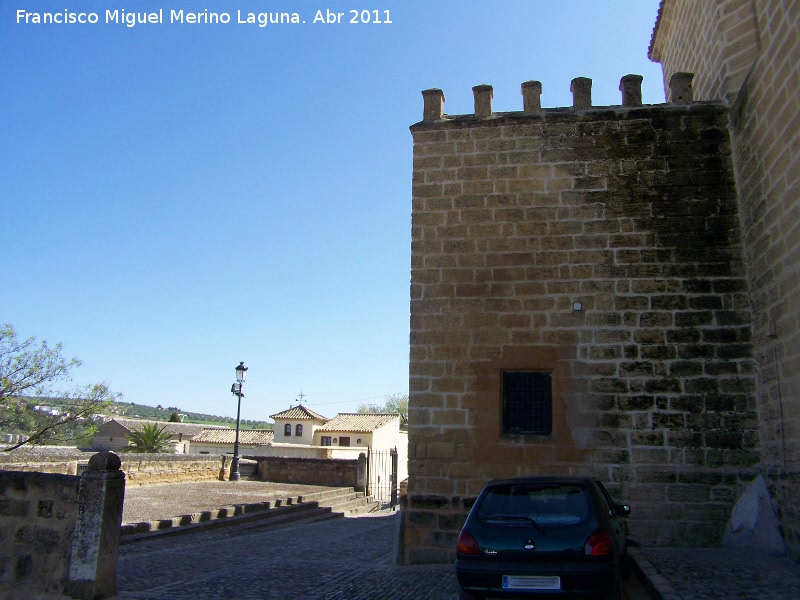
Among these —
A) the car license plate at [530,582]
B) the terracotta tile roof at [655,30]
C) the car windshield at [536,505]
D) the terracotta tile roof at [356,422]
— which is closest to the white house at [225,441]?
the terracotta tile roof at [356,422]

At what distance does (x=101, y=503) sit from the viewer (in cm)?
566

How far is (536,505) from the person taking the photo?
482 cm

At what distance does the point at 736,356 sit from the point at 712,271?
1.09 m

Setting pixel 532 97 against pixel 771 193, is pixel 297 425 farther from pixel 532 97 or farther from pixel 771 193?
pixel 771 193

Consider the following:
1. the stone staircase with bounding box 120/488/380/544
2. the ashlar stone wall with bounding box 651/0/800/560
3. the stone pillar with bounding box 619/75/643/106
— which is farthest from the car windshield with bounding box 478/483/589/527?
the stone staircase with bounding box 120/488/380/544

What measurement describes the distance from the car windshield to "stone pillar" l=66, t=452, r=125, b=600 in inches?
138

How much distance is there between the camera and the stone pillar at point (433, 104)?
28.9 ft

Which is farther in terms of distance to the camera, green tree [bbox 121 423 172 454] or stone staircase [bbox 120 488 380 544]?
green tree [bbox 121 423 172 454]

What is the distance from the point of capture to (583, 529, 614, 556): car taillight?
14.4 feet

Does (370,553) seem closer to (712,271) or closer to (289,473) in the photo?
(712,271)

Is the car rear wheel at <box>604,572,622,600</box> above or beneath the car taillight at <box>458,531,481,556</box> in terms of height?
beneath

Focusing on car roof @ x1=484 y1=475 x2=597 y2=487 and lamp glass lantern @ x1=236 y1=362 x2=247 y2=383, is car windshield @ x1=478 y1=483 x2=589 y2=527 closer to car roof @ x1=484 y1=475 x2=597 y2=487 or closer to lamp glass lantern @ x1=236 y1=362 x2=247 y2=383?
car roof @ x1=484 y1=475 x2=597 y2=487

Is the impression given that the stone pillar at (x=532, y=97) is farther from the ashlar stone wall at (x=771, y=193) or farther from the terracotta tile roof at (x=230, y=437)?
the terracotta tile roof at (x=230, y=437)

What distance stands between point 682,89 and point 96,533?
879 cm
